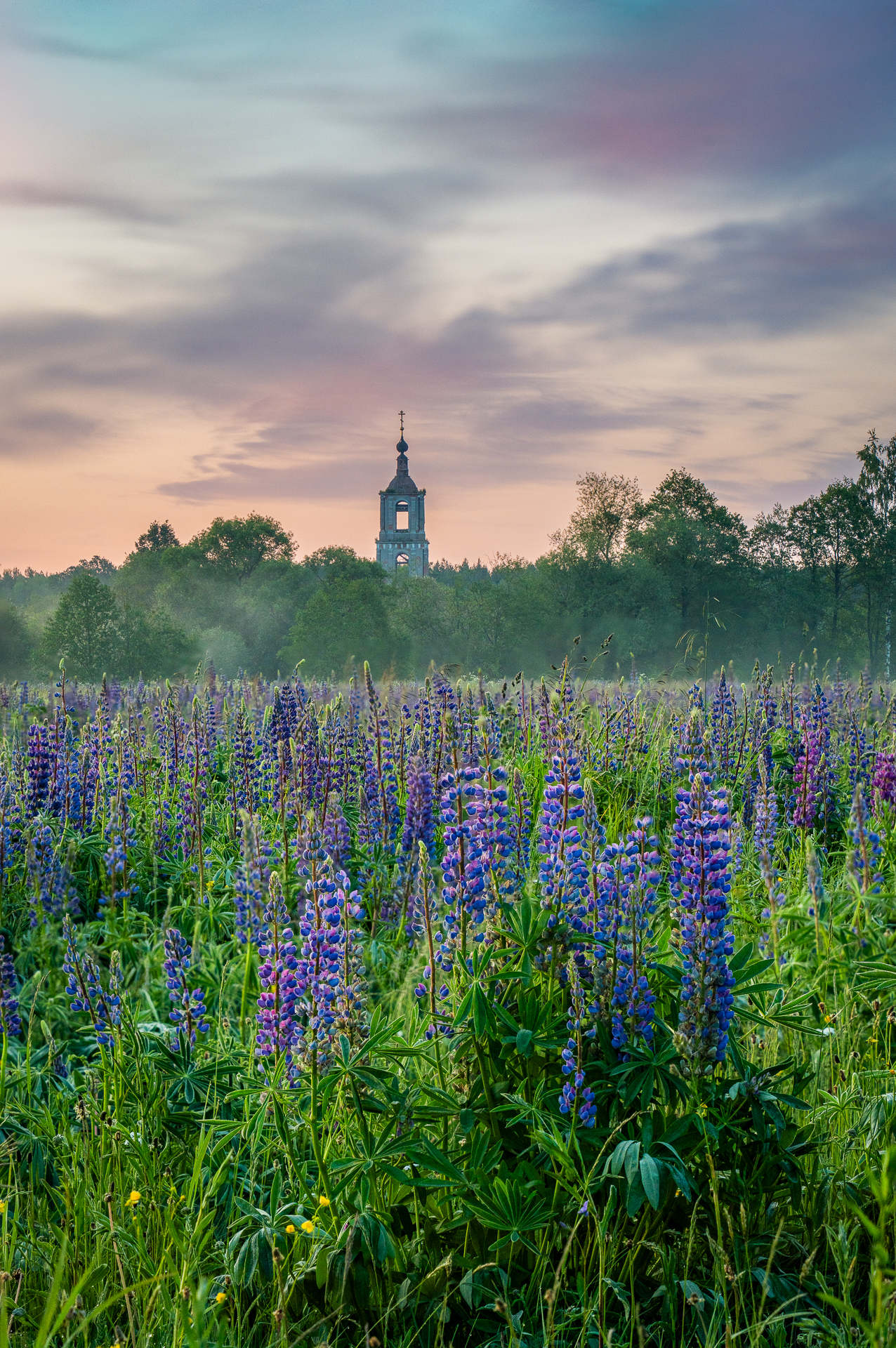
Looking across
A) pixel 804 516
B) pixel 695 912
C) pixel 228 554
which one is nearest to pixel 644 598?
pixel 804 516

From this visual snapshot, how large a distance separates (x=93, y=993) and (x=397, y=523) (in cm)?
12223

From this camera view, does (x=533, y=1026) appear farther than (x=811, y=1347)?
Yes

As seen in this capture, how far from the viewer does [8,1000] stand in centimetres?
357

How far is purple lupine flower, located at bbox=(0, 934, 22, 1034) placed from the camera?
353 centimetres

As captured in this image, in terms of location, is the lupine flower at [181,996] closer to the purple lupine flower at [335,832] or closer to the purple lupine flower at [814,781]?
the purple lupine flower at [335,832]

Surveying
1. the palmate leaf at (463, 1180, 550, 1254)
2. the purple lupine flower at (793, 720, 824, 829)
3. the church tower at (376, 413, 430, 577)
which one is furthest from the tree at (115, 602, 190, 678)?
the church tower at (376, 413, 430, 577)

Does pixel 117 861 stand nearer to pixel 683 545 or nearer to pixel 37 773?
pixel 37 773

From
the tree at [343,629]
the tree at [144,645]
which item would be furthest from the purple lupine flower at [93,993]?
the tree at [343,629]

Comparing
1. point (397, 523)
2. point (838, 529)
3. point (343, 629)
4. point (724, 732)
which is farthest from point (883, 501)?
point (397, 523)

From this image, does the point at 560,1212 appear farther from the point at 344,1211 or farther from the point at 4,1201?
the point at 4,1201

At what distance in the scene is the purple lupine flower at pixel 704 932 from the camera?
2230mm

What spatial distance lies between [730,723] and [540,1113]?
595 centimetres

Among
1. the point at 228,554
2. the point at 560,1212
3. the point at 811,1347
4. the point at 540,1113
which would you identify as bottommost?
the point at 811,1347

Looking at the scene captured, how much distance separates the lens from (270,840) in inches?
217
